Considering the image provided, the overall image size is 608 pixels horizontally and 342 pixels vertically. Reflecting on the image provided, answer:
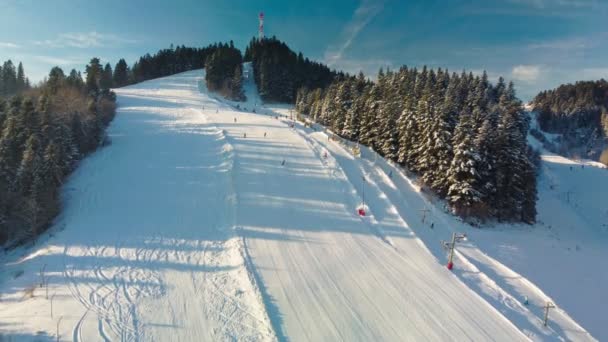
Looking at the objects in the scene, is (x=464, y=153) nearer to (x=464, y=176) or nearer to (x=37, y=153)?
(x=464, y=176)

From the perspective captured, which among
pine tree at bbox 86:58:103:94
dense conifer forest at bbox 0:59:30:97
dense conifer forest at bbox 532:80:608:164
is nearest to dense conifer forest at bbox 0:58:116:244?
pine tree at bbox 86:58:103:94

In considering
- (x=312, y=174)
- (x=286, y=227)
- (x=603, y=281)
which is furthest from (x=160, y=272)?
(x=603, y=281)

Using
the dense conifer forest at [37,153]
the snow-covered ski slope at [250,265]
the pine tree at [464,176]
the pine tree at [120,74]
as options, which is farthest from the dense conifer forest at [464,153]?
the pine tree at [120,74]

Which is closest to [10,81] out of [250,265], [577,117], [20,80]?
[20,80]

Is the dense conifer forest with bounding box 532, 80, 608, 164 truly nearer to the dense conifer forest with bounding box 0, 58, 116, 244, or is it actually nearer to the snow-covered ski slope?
the snow-covered ski slope

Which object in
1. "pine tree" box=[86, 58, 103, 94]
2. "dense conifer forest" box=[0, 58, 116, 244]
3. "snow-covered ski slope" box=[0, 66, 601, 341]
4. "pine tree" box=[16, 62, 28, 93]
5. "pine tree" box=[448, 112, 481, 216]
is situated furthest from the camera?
"pine tree" box=[16, 62, 28, 93]

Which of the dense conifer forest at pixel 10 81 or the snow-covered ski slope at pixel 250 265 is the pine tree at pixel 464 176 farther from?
the dense conifer forest at pixel 10 81
